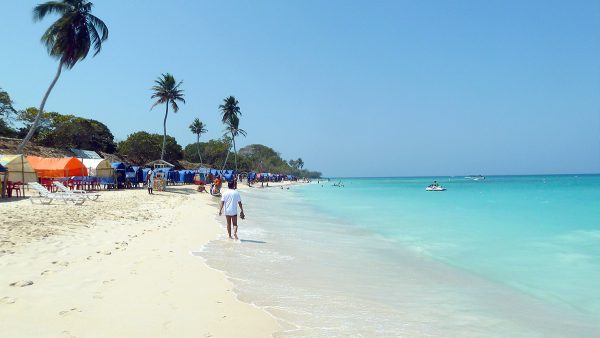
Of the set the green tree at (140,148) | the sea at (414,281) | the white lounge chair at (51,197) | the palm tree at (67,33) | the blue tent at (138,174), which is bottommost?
the sea at (414,281)

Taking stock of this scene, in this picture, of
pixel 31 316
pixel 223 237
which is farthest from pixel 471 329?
pixel 223 237

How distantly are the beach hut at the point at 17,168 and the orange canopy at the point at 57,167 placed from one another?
186 inches

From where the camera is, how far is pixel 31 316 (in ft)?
11.3

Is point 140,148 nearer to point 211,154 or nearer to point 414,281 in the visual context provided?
point 211,154

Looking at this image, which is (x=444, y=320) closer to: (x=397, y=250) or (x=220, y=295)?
(x=220, y=295)

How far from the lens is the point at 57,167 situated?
69.7 feet

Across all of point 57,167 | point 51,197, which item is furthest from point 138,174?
point 51,197

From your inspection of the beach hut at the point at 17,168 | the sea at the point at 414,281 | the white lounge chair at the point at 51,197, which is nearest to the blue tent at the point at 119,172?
the beach hut at the point at 17,168

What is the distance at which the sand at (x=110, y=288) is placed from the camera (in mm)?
3416

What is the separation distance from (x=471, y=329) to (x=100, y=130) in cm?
5096

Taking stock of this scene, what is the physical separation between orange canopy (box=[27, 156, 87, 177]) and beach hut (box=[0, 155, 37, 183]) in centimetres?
473

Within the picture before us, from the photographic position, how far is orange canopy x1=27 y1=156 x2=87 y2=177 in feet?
69.2

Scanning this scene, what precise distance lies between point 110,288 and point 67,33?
2438cm

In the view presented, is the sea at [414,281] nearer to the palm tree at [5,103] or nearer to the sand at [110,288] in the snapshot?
the sand at [110,288]
